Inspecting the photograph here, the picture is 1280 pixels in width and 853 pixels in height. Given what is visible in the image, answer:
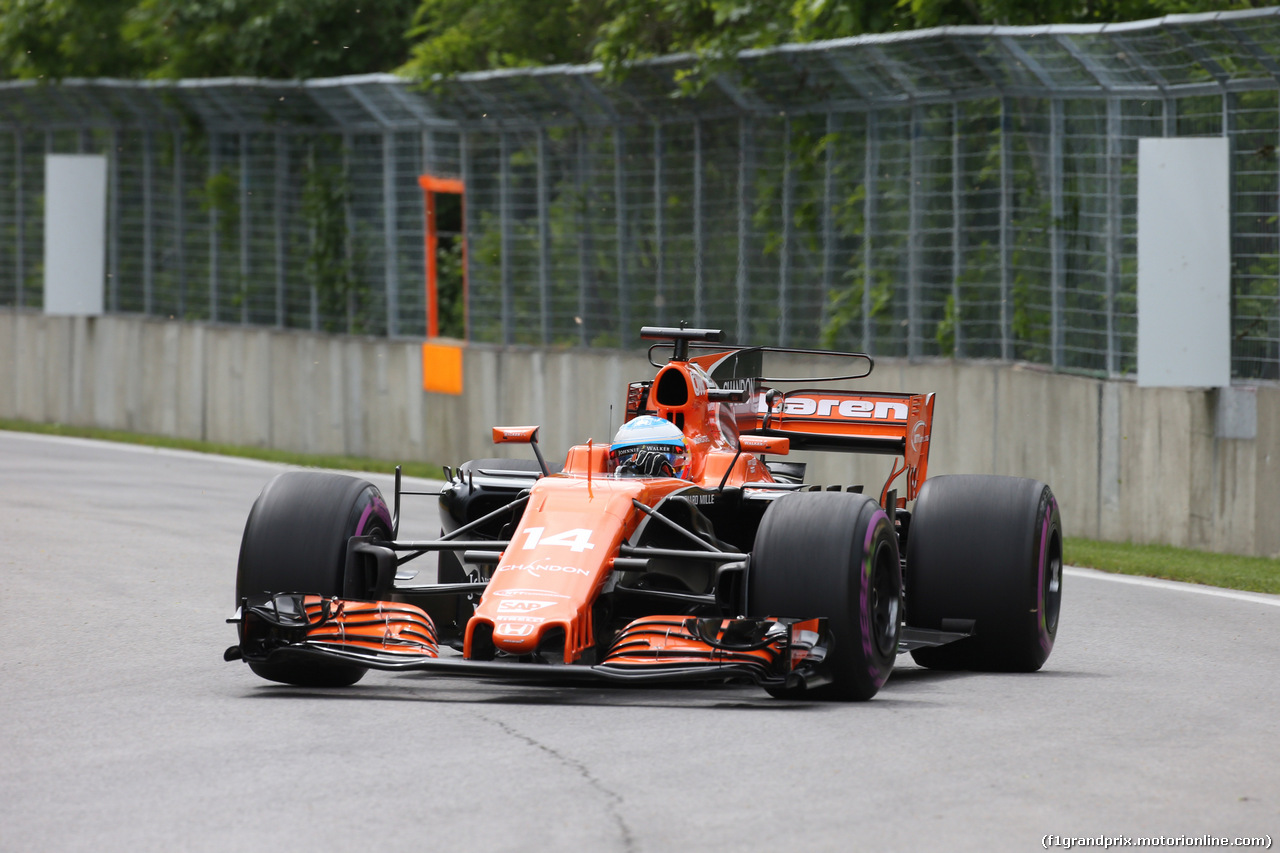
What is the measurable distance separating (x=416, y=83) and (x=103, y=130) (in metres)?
6.89

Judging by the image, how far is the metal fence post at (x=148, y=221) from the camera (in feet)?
83.6

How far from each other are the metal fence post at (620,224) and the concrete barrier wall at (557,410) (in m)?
0.56

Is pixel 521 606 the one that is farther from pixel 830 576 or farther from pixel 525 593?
pixel 830 576

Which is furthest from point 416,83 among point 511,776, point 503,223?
point 511,776

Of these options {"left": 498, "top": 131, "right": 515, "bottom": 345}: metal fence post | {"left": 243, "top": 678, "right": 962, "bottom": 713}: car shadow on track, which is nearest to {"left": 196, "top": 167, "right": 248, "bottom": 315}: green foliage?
{"left": 498, "top": 131, "right": 515, "bottom": 345}: metal fence post

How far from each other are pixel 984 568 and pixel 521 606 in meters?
2.25

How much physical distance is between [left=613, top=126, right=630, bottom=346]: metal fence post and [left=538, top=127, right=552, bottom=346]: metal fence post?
3.17ft

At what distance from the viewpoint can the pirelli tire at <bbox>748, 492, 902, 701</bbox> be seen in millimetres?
7566

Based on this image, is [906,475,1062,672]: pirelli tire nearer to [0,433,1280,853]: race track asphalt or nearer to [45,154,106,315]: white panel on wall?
[0,433,1280,853]: race track asphalt

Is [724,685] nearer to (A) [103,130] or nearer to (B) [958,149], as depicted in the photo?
(B) [958,149]

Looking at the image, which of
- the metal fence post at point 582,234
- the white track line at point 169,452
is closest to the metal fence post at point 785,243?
the metal fence post at point 582,234

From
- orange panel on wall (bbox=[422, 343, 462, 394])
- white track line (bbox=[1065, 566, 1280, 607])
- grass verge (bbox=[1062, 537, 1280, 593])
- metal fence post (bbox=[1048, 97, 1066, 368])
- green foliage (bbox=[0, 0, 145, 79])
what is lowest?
white track line (bbox=[1065, 566, 1280, 607])

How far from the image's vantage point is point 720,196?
741 inches

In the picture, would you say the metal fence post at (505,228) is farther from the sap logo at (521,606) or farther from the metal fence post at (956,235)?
the sap logo at (521,606)
